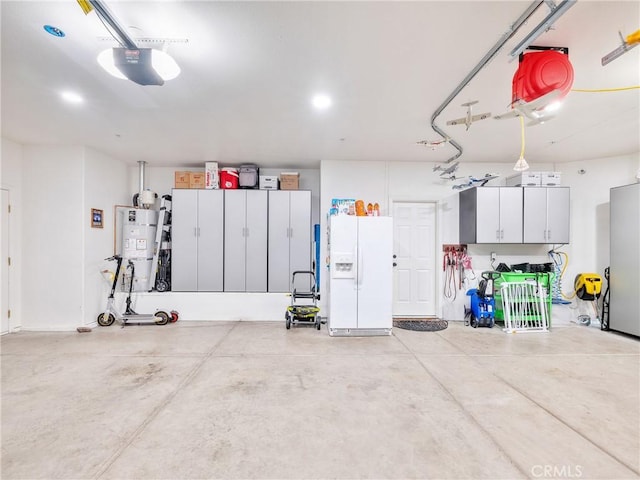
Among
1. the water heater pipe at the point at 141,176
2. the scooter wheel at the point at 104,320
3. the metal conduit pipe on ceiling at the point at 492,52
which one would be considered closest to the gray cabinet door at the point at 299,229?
the metal conduit pipe on ceiling at the point at 492,52

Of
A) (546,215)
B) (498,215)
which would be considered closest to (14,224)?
(498,215)

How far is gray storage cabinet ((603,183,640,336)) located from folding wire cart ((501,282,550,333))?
88 cm

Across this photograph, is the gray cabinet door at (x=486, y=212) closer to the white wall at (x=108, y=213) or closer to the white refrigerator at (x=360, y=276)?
the white wall at (x=108, y=213)

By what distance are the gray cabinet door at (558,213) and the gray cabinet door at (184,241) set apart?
617 centimetres

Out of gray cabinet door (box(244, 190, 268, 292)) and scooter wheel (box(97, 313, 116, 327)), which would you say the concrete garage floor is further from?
gray cabinet door (box(244, 190, 268, 292))

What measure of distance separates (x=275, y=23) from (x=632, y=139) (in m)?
5.28

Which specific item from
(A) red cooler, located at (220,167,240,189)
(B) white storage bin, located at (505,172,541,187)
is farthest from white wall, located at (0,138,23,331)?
(B) white storage bin, located at (505,172,541,187)

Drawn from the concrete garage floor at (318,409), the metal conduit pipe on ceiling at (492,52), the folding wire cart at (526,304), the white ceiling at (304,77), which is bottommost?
the concrete garage floor at (318,409)

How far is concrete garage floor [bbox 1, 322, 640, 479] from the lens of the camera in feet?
5.91

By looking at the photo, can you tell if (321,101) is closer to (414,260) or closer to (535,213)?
(414,260)

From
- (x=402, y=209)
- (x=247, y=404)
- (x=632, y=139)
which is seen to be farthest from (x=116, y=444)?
(x=632, y=139)

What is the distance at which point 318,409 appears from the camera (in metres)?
2.38

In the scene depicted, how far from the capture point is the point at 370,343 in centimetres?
403

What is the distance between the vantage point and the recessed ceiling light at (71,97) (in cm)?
292
